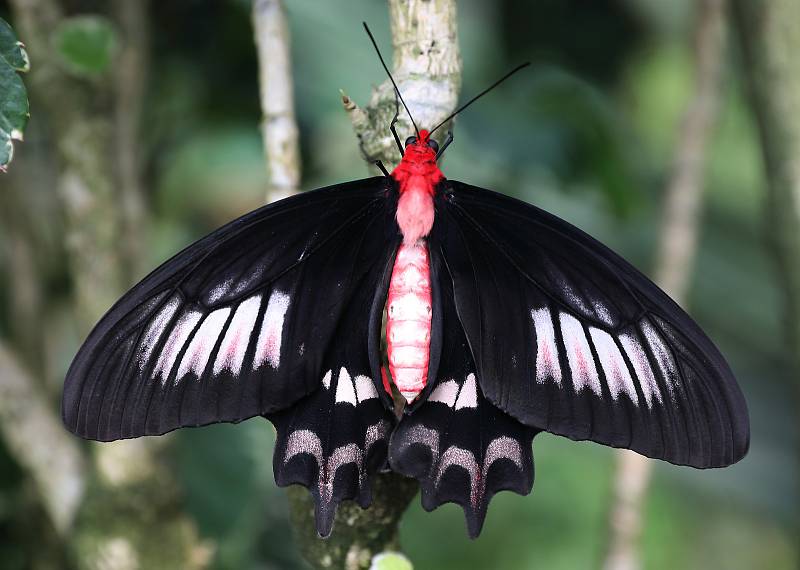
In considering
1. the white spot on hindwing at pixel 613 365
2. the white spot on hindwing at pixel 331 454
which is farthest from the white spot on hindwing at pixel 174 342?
the white spot on hindwing at pixel 613 365

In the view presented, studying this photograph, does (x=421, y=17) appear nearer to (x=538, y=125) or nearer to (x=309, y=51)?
(x=538, y=125)

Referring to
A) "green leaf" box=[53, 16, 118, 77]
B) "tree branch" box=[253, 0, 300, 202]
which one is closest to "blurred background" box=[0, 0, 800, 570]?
"green leaf" box=[53, 16, 118, 77]

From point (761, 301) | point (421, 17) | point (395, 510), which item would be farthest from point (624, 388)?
point (761, 301)

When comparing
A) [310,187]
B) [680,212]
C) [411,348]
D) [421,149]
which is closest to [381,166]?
[421,149]

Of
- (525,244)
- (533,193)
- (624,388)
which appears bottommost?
(624,388)

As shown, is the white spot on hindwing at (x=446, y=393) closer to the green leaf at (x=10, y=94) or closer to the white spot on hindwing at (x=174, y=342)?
the white spot on hindwing at (x=174, y=342)

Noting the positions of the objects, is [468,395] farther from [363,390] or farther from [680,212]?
[680,212]
